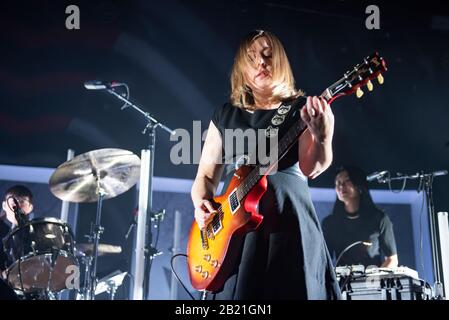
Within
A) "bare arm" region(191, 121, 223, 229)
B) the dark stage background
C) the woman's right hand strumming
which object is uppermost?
the dark stage background

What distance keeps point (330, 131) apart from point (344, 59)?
8.92 ft

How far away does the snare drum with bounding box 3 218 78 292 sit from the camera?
3.08 meters

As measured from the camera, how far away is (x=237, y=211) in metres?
1.55

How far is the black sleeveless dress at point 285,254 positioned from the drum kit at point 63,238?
1823 mm

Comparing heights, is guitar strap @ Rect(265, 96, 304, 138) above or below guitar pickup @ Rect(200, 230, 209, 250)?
above

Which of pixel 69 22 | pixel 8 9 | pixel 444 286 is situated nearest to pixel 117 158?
pixel 69 22

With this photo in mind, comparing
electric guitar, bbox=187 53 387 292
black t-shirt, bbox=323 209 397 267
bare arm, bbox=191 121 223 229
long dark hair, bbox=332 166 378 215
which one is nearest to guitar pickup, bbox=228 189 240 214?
electric guitar, bbox=187 53 387 292

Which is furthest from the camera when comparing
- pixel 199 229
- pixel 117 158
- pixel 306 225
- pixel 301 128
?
pixel 117 158

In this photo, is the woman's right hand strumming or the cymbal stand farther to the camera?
the cymbal stand

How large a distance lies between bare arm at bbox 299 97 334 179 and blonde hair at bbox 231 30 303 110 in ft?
0.69

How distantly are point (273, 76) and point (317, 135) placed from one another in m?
0.36

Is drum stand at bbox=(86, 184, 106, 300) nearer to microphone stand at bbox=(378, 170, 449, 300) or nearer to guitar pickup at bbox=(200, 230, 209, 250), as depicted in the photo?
guitar pickup at bbox=(200, 230, 209, 250)

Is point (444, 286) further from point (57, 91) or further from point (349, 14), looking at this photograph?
point (57, 91)

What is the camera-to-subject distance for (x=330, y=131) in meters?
1.45
